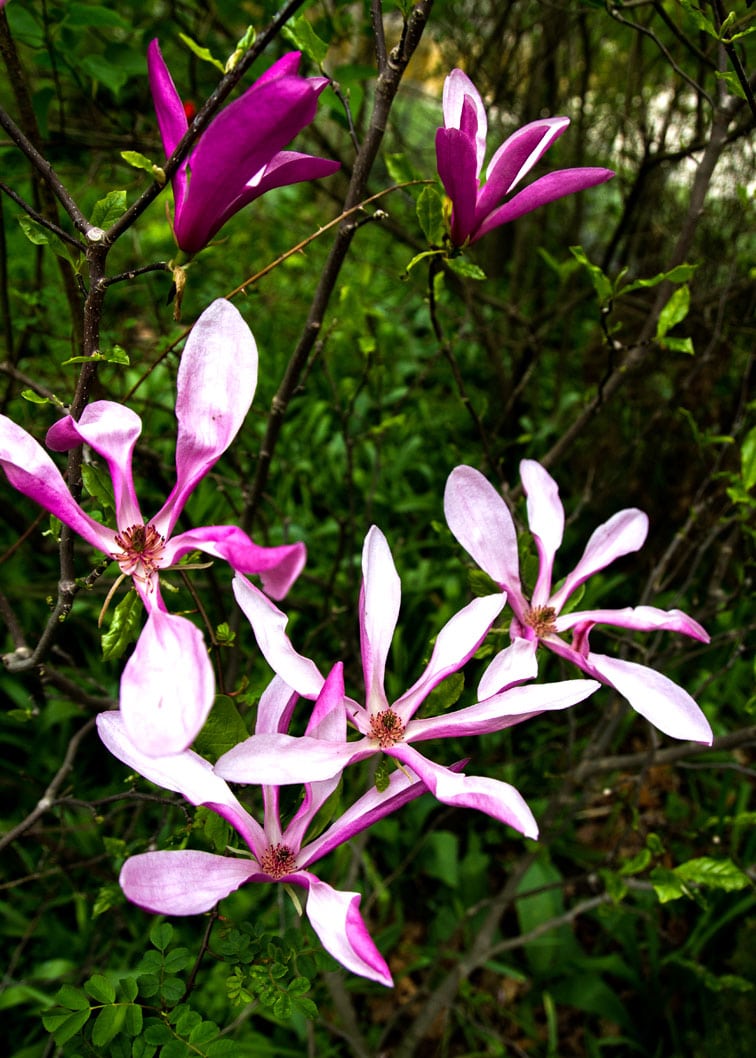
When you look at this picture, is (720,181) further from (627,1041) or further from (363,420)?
(627,1041)

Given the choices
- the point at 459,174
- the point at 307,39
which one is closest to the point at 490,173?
the point at 459,174

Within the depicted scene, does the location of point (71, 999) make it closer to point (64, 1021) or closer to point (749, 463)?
point (64, 1021)

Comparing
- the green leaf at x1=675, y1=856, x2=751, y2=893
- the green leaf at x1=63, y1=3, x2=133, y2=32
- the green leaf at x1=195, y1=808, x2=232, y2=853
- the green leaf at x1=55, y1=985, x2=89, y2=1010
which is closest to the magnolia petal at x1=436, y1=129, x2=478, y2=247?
the green leaf at x1=195, y1=808, x2=232, y2=853

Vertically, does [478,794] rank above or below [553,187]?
below

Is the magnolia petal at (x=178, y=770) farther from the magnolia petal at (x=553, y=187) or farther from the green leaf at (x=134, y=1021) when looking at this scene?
the magnolia petal at (x=553, y=187)

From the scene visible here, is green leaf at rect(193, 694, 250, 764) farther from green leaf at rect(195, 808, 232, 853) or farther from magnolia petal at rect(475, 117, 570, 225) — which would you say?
magnolia petal at rect(475, 117, 570, 225)

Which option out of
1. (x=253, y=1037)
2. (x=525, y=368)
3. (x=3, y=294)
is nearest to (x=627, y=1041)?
(x=253, y=1037)

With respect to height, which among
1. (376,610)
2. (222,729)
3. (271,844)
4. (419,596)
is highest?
(376,610)
